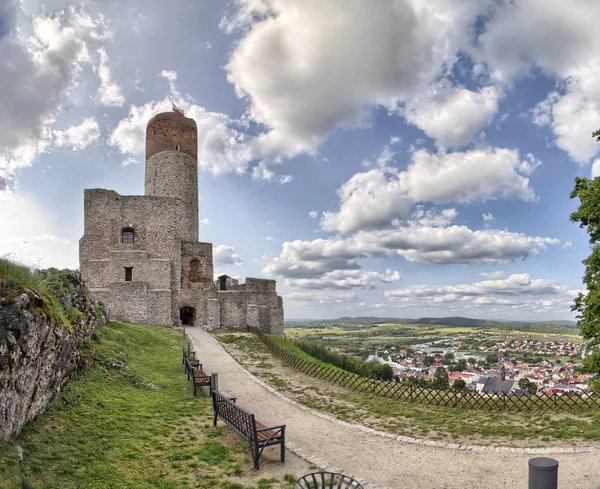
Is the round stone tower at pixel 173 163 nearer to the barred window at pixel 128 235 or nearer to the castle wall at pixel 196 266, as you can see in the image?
the castle wall at pixel 196 266

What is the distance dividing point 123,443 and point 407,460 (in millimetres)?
5834

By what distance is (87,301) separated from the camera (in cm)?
1534

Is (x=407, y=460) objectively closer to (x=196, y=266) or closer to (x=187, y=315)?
(x=196, y=266)

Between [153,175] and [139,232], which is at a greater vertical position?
[153,175]

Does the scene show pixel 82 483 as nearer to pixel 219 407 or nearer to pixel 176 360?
pixel 219 407

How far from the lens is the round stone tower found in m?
36.4

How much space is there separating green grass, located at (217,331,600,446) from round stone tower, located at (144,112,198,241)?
26336 millimetres

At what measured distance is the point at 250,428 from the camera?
797cm

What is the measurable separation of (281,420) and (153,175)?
3127cm

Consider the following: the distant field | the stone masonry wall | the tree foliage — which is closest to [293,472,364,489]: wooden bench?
the tree foliage

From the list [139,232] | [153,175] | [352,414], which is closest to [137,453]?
[352,414]

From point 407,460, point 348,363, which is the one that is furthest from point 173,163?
point 407,460

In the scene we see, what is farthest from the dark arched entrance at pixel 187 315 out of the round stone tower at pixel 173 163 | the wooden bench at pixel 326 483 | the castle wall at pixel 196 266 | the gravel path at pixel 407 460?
the wooden bench at pixel 326 483

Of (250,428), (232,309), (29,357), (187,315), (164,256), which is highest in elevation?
(164,256)
